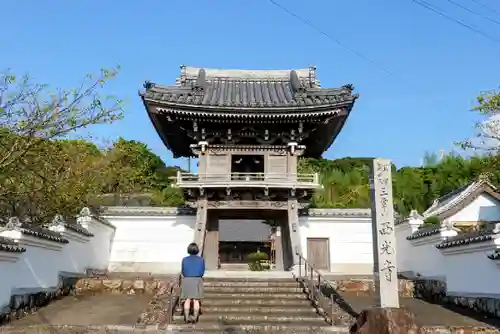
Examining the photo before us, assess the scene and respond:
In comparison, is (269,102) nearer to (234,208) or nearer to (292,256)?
(234,208)

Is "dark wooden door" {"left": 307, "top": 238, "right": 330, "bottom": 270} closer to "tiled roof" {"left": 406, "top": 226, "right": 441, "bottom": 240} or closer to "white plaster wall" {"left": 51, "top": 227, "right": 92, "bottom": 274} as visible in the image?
"tiled roof" {"left": 406, "top": 226, "right": 441, "bottom": 240}

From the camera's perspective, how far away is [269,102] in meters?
17.2

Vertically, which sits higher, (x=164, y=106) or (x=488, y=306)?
(x=164, y=106)

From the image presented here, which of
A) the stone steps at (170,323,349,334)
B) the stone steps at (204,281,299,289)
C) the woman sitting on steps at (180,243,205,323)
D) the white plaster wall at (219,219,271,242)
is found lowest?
the stone steps at (170,323,349,334)

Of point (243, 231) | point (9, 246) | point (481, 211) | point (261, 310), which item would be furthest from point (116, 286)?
point (481, 211)

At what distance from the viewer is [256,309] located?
34.5 ft

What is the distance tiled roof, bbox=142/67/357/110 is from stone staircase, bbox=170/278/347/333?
6516mm

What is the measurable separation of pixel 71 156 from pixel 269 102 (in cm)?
842

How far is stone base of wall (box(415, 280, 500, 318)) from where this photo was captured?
34.0 ft

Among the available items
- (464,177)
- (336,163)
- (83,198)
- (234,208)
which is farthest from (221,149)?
(336,163)

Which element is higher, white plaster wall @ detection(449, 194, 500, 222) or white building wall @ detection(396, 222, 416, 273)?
white plaster wall @ detection(449, 194, 500, 222)

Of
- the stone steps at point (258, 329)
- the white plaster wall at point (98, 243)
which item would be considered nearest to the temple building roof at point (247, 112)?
the white plaster wall at point (98, 243)

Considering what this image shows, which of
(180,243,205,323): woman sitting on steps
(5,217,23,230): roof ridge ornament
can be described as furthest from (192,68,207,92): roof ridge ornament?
(180,243,205,323): woman sitting on steps

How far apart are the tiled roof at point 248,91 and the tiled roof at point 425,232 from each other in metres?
4.96
